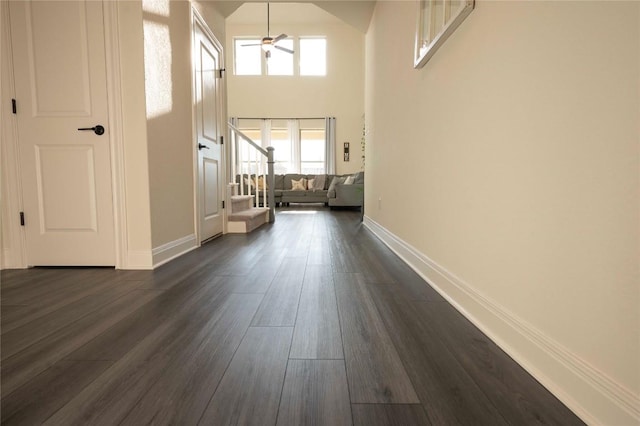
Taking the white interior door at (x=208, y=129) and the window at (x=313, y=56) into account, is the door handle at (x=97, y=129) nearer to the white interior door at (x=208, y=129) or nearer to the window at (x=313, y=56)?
the white interior door at (x=208, y=129)

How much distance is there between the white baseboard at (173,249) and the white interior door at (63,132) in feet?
0.88

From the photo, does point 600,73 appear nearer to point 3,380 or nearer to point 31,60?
point 3,380

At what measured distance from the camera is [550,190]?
0.90 meters

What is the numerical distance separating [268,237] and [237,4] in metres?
2.51

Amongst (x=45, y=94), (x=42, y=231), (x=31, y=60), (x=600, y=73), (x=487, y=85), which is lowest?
(x=42, y=231)

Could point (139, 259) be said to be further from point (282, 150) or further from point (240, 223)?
point (282, 150)

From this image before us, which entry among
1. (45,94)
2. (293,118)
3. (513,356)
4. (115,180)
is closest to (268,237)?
(115,180)

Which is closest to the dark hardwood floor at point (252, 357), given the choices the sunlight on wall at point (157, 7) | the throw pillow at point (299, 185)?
the sunlight on wall at point (157, 7)

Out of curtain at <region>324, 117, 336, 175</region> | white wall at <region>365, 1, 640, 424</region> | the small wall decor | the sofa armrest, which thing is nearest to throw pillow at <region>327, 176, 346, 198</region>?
the sofa armrest

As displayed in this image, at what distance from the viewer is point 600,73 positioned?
749 millimetres

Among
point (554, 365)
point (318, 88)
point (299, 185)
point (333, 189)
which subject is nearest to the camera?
point (554, 365)

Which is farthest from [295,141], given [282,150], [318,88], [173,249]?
[173,249]

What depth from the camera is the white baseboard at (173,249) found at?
2.28 metres

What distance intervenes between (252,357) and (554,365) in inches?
32.8
